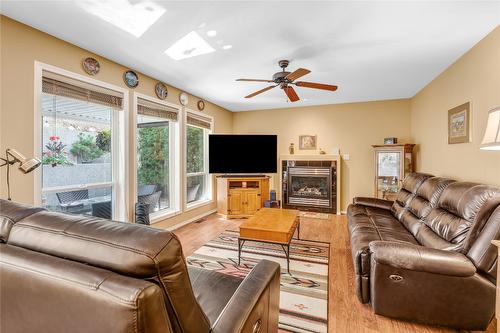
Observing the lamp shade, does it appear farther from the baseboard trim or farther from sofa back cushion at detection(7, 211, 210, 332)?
the baseboard trim

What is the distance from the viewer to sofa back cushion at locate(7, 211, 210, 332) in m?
0.68

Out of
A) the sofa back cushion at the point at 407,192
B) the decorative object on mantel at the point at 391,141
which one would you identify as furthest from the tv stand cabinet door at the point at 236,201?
the decorative object on mantel at the point at 391,141

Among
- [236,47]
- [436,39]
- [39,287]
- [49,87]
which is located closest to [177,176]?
[49,87]

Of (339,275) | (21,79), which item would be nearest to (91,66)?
(21,79)

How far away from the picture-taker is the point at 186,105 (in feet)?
14.4

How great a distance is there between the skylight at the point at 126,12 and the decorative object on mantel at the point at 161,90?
148cm

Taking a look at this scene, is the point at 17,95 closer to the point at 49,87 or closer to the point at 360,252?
the point at 49,87

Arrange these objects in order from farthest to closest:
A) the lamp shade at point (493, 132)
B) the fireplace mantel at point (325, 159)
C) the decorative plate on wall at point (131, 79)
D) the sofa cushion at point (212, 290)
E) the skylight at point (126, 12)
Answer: the fireplace mantel at point (325, 159) → the decorative plate on wall at point (131, 79) → the skylight at point (126, 12) → the lamp shade at point (493, 132) → the sofa cushion at point (212, 290)

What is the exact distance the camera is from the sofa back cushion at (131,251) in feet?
2.24

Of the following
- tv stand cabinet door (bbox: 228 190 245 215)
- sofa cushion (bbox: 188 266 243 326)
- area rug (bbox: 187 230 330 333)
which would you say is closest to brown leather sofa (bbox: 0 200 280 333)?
sofa cushion (bbox: 188 266 243 326)

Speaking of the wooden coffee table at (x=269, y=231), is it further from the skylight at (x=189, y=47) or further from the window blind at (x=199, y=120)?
the window blind at (x=199, y=120)

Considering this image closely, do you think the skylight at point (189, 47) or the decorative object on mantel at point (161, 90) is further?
the decorative object on mantel at point (161, 90)

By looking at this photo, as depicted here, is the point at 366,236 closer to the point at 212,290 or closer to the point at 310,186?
the point at 212,290

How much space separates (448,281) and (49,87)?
3911mm
